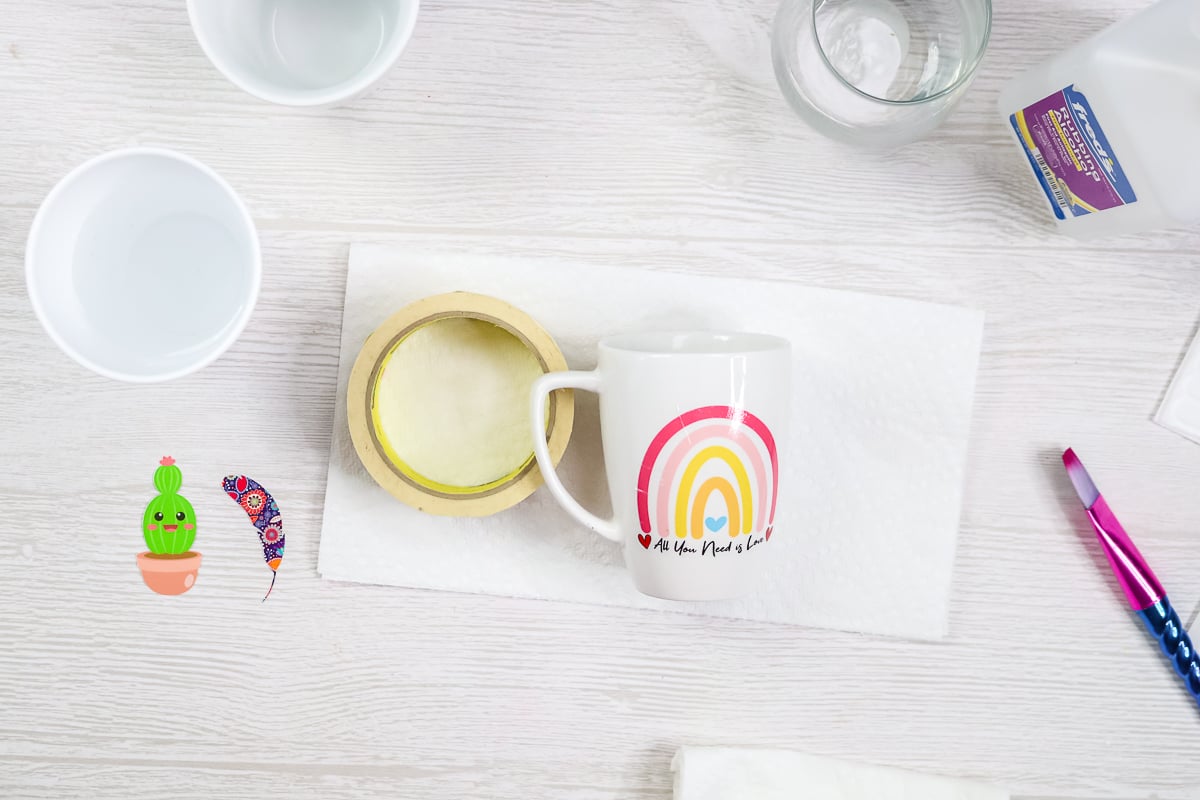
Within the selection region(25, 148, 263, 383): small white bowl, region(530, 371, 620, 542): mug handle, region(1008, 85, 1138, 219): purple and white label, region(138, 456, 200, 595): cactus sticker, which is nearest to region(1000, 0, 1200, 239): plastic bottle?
region(1008, 85, 1138, 219): purple and white label

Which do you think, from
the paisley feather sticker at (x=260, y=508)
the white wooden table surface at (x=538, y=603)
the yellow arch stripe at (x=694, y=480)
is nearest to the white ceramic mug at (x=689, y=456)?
the yellow arch stripe at (x=694, y=480)

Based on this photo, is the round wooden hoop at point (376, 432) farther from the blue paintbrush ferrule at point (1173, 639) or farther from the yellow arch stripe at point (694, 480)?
the blue paintbrush ferrule at point (1173, 639)

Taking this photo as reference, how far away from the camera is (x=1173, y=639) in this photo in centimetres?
57

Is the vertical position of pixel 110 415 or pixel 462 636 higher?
pixel 110 415

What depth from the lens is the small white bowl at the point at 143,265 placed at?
0.45 m

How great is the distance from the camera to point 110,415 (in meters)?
0.57

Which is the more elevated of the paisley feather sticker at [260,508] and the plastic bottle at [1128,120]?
the plastic bottle at [1128,120]

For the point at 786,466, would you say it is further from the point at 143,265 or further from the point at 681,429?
the point at 143,265

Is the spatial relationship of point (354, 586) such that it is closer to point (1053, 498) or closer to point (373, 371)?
point (373, 371)

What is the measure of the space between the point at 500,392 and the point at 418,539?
4.8 inches

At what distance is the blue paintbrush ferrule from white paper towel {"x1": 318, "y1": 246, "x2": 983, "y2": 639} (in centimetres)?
15

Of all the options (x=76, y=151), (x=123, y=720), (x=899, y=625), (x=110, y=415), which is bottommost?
(x=123, y=720)

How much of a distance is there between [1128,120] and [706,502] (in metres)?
0.33

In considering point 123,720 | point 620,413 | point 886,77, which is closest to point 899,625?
point 620,413
